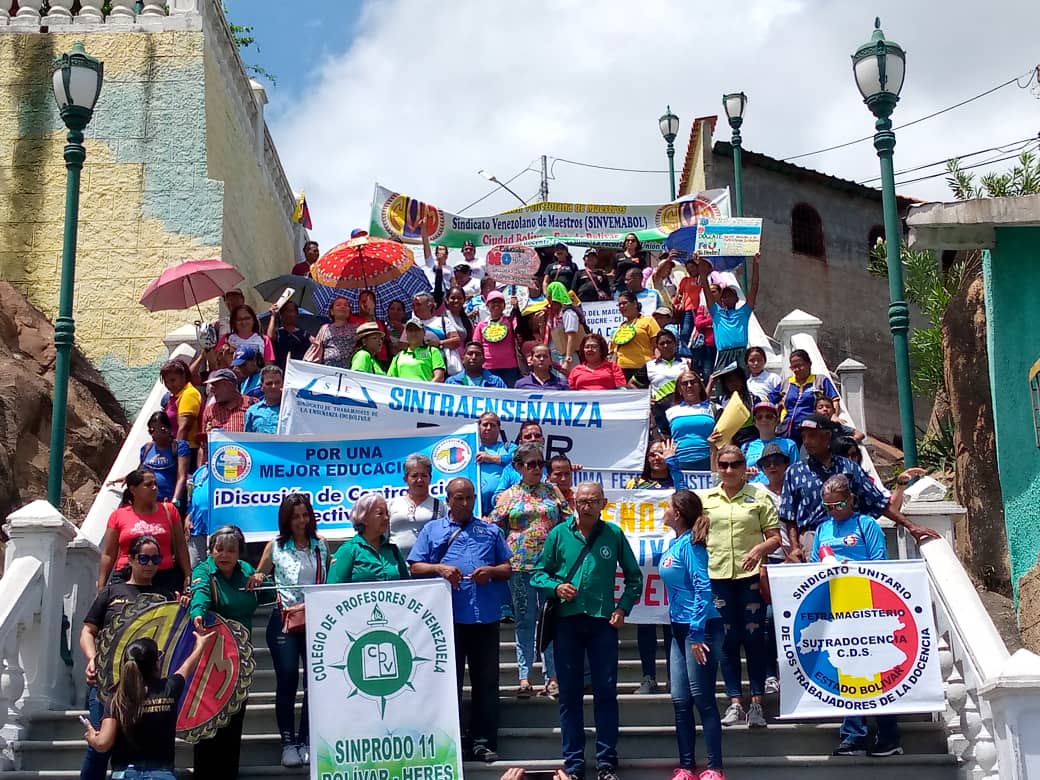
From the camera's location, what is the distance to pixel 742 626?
346 inches

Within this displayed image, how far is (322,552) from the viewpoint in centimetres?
902

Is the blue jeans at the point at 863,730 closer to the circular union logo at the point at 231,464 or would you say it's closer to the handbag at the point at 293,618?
the handbag at the point at 293,618

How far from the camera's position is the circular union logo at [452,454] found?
35.3 ft

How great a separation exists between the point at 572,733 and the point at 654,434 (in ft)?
17.0

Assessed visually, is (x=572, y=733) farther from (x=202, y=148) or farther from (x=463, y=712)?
(x=202, y=148)

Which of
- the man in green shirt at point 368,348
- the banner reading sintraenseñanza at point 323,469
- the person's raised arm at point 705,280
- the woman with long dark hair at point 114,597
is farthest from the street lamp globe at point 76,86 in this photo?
the person's raised arm at point 705,280

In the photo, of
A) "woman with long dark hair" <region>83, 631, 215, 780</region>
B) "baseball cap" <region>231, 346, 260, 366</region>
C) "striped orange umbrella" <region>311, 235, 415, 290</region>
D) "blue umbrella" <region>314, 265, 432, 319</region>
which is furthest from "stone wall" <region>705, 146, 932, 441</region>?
"woman with long dark hair" <region>83, 631, 215, 780</region>

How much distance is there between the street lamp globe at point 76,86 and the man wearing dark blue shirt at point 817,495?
21.7ft

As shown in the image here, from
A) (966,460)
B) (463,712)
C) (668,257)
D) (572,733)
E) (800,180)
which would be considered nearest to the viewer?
(572,733)

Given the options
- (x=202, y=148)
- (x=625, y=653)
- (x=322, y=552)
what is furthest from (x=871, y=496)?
(x=202, y=148)

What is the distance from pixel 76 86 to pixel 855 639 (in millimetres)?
7794

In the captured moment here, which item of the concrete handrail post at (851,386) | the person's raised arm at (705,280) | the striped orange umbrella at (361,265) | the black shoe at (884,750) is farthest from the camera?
the striped orange umbrella at (361,265)

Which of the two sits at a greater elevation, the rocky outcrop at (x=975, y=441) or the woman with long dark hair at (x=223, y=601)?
the rocky outcrop at (x=975, y=441)

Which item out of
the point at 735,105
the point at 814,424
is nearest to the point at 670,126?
the point at 735,105
